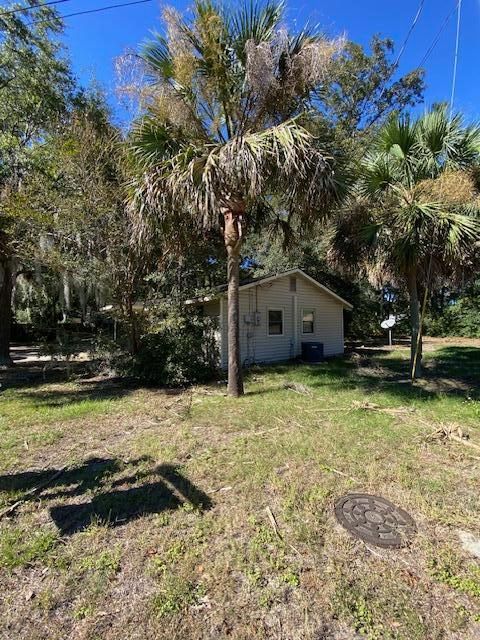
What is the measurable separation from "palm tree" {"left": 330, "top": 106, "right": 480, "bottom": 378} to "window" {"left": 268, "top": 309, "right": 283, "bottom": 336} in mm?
4979

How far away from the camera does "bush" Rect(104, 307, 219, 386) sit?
9.09 meters

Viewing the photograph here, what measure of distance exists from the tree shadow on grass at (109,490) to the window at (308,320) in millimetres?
10840

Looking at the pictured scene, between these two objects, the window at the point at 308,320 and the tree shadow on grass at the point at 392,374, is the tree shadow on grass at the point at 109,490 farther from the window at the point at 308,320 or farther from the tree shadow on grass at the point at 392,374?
the window at the point at 308,320

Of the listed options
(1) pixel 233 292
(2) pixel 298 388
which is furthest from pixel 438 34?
(2) pixel 298 388

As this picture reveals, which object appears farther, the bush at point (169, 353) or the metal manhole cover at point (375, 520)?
the bush at point (169, 353)

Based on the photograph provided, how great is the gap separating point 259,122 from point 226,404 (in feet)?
17.0

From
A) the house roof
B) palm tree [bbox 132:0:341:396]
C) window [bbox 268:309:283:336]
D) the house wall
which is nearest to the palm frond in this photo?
palm tree [bbox 132:0:341:396]

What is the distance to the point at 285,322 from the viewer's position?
13609 mm

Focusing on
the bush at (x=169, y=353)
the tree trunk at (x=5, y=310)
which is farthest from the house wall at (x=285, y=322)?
the tree trunk at (x=5, y=310)

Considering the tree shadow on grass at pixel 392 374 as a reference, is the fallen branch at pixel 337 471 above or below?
below

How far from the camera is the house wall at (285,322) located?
12211 millimetres

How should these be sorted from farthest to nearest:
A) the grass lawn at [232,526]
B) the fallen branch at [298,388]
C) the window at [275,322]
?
the window at [275,322] < the fallen branch at [298,388] < the grass lawn at [232,526]

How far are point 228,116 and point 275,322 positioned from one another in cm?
760

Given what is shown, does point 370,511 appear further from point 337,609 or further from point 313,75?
point 313,75
